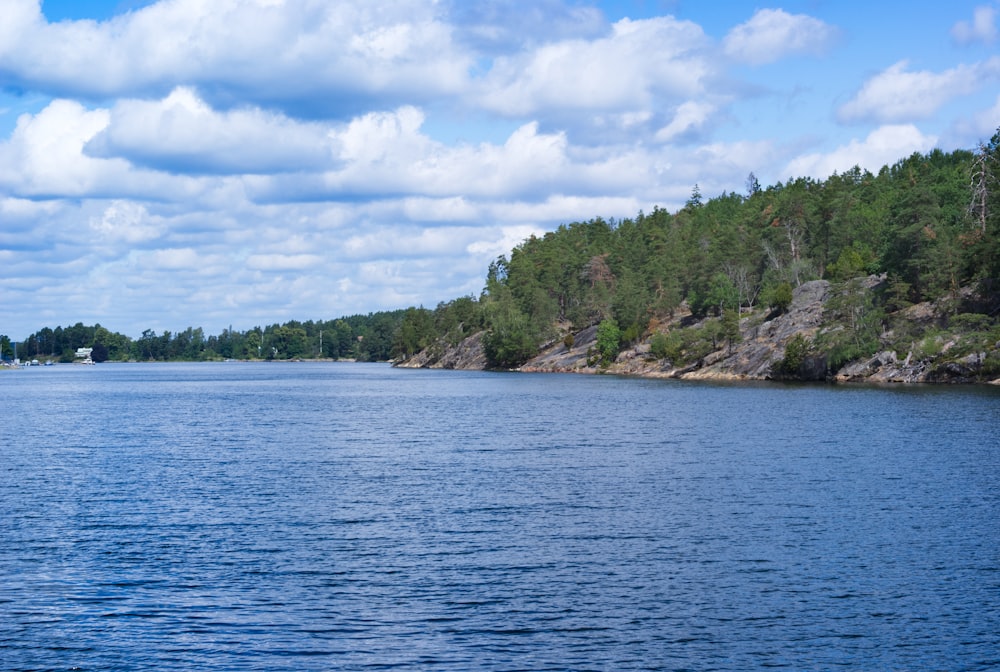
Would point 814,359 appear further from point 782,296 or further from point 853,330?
point 782,296

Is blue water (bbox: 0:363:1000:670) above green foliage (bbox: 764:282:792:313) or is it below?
below

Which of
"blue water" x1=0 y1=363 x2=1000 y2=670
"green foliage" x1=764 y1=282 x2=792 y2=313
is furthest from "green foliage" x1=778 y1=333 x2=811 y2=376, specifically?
"blue water" x1=0 y1=363 x2=1000 y2=670

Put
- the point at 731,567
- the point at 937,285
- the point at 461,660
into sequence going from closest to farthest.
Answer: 1. the point at 461,660
2. the point at 731,567
3. the point at 937,285

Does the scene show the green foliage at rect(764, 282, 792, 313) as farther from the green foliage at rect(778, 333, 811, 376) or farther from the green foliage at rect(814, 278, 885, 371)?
the green foliage at rect(814, 278, 885, 371)

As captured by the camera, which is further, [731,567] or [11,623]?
[731,567]

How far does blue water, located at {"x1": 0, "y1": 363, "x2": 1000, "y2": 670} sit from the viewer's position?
91.8 ft

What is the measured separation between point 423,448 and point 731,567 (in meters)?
41.6

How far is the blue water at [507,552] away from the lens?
2797cm

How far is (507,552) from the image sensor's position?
3894 centimetres

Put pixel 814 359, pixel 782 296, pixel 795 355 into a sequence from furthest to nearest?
1. pixel 782 296
2. pixel 795 355
3. pixel 814 359

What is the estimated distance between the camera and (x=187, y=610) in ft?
103

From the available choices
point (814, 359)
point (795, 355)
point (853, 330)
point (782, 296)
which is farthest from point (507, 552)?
point (782, 296)

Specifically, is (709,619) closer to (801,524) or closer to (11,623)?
(801,524)

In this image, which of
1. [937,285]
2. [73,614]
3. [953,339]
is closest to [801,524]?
[73,614]
